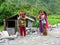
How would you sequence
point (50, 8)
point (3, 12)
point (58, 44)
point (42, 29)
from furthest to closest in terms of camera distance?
point (50, 8) → point (3, 12) → point (42, 29) → point (58, 44)

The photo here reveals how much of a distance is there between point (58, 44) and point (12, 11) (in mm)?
36177

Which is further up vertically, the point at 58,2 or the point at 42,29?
the point at 58,2

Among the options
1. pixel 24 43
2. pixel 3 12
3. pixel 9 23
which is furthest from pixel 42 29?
pixel 3 12

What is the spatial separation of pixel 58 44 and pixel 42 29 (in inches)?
155

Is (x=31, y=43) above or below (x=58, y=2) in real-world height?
below

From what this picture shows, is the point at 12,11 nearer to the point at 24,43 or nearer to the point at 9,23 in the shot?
the point at 9,23

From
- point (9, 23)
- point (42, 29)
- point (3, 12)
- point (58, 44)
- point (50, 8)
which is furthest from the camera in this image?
point (50, 8)

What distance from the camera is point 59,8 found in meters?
78.1

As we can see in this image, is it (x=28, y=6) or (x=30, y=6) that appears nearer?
(x=28, y=6)

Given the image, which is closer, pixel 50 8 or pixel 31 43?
pixel 31 43

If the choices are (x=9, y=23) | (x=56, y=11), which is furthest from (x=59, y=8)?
(x=9, y=23)

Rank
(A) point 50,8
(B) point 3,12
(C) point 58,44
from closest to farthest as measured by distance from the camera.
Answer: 1. (C) point 58,44
2. (B) point 3,12
3. (A) point 50,8

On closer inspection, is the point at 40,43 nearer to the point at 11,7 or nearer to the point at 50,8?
the point at 11,7

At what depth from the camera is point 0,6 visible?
156 ft
